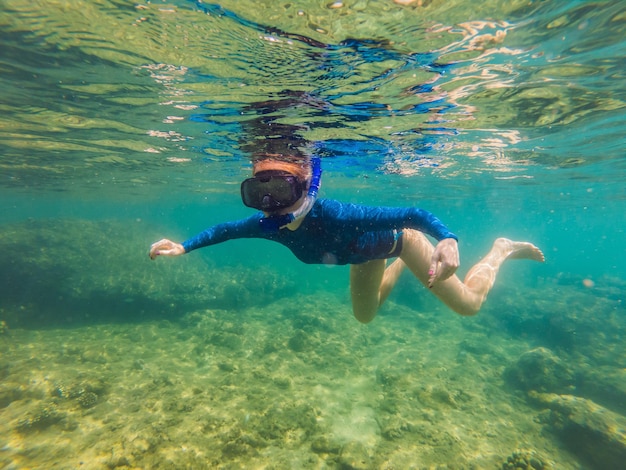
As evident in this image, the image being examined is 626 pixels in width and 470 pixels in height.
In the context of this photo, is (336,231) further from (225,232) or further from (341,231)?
(225,232)

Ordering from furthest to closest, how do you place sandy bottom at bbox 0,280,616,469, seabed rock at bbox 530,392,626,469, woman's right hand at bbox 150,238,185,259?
seabed rock at bbox 530,392,626,469 < sandy bottom at bbox 0,280,616,469 < woman's right hand at bbox 150,238,185,259

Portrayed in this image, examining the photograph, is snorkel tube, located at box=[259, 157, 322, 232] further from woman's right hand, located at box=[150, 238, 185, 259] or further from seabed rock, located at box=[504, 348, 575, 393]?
seabed rock, located at box=[504, 348, 575, 393]

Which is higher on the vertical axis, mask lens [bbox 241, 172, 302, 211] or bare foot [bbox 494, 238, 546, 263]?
mask lens [bbox 241, 172, 302, 211]


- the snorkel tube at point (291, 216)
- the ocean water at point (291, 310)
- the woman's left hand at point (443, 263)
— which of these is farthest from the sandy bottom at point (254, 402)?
the woman's left hand at point (443, 263)

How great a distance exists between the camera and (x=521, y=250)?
8070 millimetres

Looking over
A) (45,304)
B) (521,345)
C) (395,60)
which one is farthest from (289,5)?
(521,345)

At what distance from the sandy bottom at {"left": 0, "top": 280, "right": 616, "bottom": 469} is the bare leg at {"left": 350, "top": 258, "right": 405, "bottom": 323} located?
3.12 meters

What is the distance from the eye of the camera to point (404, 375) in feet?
36.0

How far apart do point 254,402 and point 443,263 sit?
7.37 meters

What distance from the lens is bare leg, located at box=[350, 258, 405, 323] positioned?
255 inches

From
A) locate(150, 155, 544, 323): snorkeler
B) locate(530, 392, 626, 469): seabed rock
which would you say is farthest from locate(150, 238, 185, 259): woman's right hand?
locate(530, 392, 626, 469): seabed rock

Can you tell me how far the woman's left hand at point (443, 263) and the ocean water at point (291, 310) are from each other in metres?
4.19

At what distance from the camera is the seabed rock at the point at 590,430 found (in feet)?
25.5

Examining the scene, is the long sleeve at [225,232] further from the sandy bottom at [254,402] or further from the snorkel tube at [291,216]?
the sandy bottom at [254,402]
